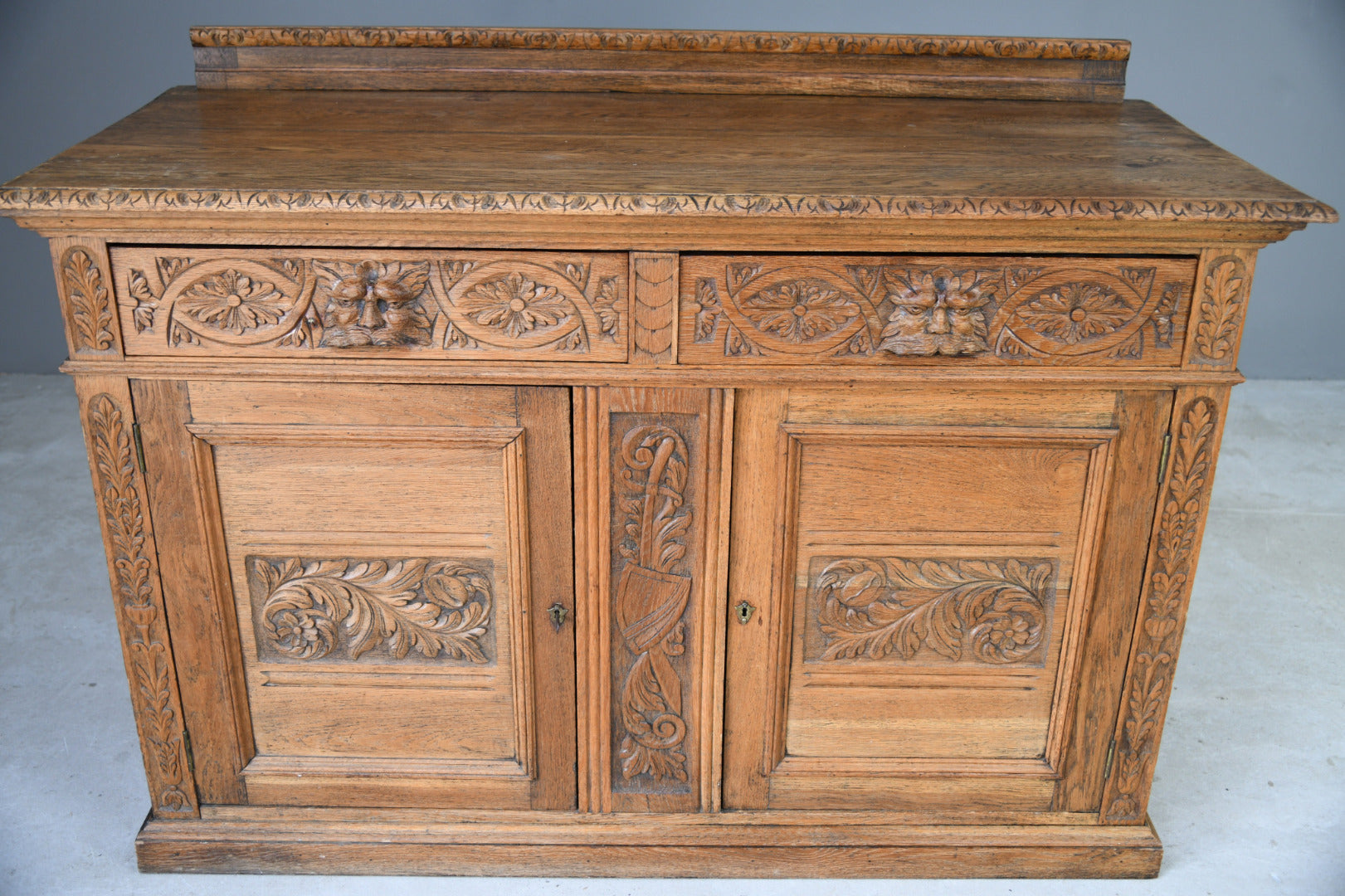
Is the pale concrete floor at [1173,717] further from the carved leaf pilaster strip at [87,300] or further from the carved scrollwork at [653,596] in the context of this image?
the carved leaf pilaster strip at [87,300]

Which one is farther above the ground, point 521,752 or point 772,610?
point 772,610

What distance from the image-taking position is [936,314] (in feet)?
5.19

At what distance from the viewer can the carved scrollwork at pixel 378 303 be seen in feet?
5.14

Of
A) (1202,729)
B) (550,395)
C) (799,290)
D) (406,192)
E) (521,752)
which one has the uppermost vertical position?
(406,192)

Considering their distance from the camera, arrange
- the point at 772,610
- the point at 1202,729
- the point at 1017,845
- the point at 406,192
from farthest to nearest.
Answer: the point at 1202,729, the point at 1017,845, the point at 772,610, the point at 406,192

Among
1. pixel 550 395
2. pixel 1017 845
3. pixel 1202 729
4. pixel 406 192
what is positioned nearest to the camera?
pixel 406 192

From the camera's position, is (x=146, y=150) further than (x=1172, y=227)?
Yes

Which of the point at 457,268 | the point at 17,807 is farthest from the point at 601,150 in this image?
the point at 17,807

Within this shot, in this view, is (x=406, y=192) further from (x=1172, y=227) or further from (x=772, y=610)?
(x=1172, y=227)

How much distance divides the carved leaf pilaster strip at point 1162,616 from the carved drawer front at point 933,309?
0.14 m

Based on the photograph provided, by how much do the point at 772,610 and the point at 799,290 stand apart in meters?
0.50

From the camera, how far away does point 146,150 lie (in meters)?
1.69

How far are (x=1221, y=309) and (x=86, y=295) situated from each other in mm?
1550

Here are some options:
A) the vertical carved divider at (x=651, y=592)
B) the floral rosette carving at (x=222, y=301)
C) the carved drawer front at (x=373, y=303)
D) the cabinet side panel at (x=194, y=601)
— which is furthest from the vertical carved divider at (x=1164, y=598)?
the cabinet side panel at (x=194, y=601)
